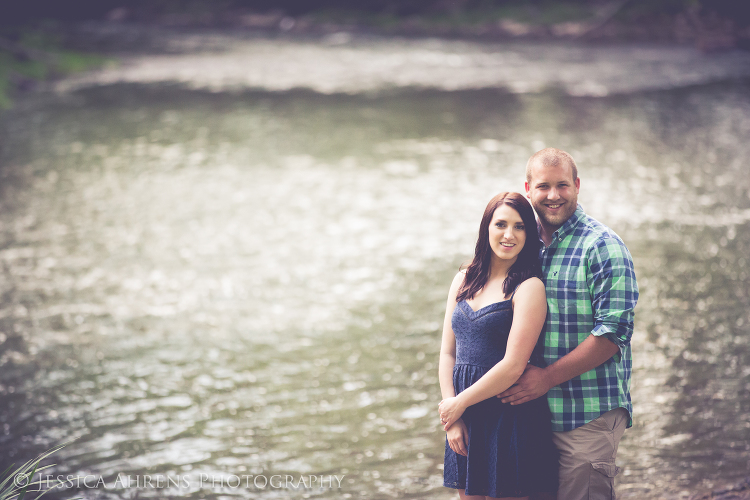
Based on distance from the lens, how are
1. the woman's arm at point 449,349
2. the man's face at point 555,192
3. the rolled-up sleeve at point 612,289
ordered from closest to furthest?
1. the rolled-up sleeve at point 612,289
2. the man's face at point 555,192
3. the woman's arm at point 449,349

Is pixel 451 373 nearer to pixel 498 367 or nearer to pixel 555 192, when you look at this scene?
pixel 498 367

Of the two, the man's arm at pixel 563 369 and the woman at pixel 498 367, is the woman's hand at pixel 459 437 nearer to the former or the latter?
the woman at pixel 498 367

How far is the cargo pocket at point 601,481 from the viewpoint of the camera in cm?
258

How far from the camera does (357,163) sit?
11.7 metres

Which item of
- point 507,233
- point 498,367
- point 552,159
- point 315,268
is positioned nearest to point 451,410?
point 498,367

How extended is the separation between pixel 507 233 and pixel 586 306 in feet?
1.28

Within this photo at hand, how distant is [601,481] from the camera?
8.50 ft

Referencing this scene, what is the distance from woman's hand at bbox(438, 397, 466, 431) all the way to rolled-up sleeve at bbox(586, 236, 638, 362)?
0.56m

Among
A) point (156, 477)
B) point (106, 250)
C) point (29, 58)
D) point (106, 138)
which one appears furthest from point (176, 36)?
point (156, 477)

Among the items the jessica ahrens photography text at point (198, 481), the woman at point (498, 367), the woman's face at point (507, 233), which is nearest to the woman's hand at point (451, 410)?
the woman at point (498, 367)

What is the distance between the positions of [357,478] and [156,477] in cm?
125

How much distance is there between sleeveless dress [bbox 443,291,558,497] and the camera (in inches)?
101

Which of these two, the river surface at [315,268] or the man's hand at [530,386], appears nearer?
the man's hand at [530,386]

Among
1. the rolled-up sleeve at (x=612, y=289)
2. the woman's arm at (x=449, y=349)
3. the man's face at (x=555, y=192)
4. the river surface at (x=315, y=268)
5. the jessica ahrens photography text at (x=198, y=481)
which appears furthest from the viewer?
the river surface at (x=315, y=268)
